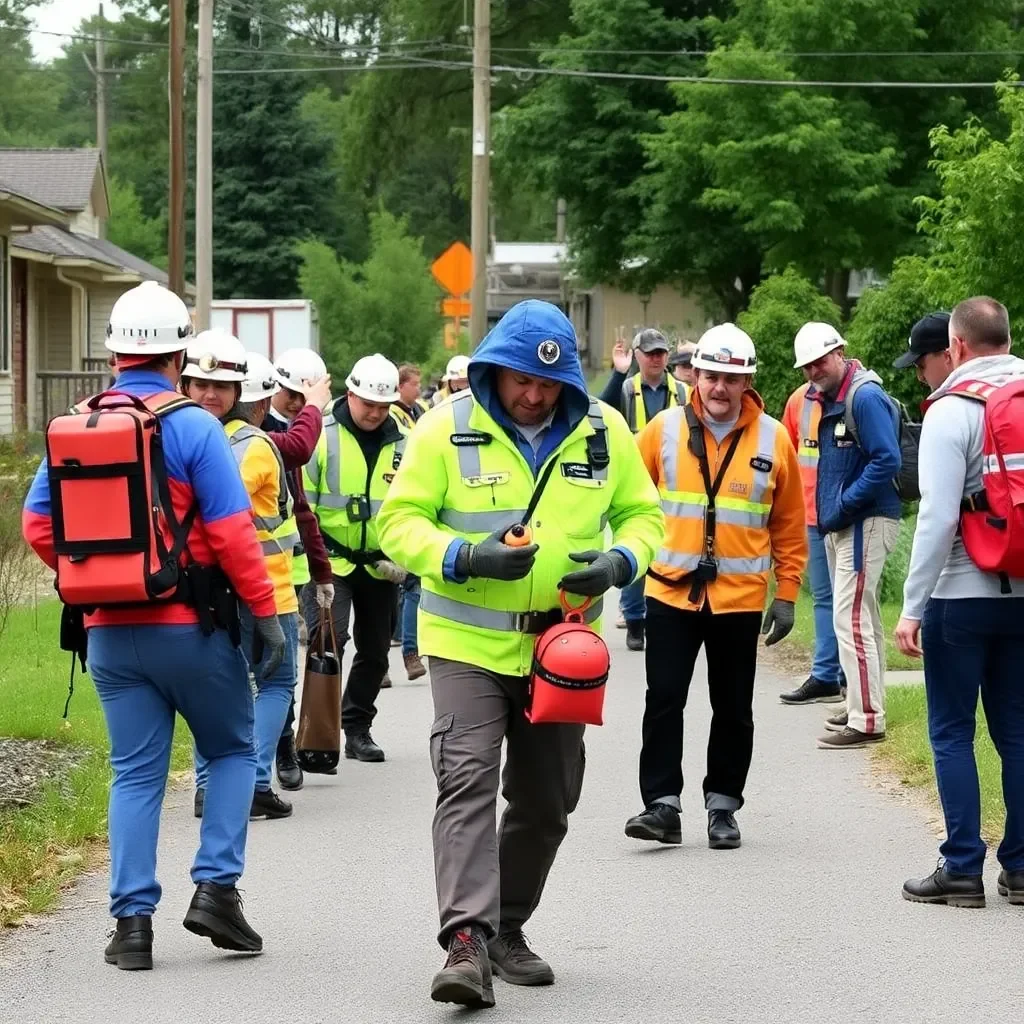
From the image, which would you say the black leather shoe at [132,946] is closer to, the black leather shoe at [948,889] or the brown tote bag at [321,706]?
the black leather shoe at [948,889]

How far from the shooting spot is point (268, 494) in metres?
8.78

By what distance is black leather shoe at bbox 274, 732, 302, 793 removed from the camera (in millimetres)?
10055

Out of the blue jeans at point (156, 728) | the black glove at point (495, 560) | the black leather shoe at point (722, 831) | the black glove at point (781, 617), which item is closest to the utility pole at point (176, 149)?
the black glove at point (781, 617)

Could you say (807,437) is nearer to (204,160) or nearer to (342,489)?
(342,489)

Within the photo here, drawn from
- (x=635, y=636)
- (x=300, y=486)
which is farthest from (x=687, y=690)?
(x=635, y=636)

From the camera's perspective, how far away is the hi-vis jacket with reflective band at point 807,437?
11297mm

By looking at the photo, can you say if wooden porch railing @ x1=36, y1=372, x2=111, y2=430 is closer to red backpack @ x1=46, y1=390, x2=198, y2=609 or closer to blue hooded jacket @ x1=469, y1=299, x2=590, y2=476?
red backpack @ x1=46, y1=390, x2=198, y2=609

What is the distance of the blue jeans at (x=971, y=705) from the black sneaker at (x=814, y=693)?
16.8ft

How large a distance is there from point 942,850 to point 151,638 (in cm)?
297

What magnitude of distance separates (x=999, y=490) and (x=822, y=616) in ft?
17.6

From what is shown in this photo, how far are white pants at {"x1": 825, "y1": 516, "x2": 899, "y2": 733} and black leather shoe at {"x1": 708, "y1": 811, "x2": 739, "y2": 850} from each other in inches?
98.4

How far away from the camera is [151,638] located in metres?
6.43

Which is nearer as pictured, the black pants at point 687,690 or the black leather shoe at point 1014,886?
the black leather shoe at point 1014,886

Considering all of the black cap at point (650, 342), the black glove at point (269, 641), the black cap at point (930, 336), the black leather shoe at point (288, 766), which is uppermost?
the black cap at point (930, 336)
